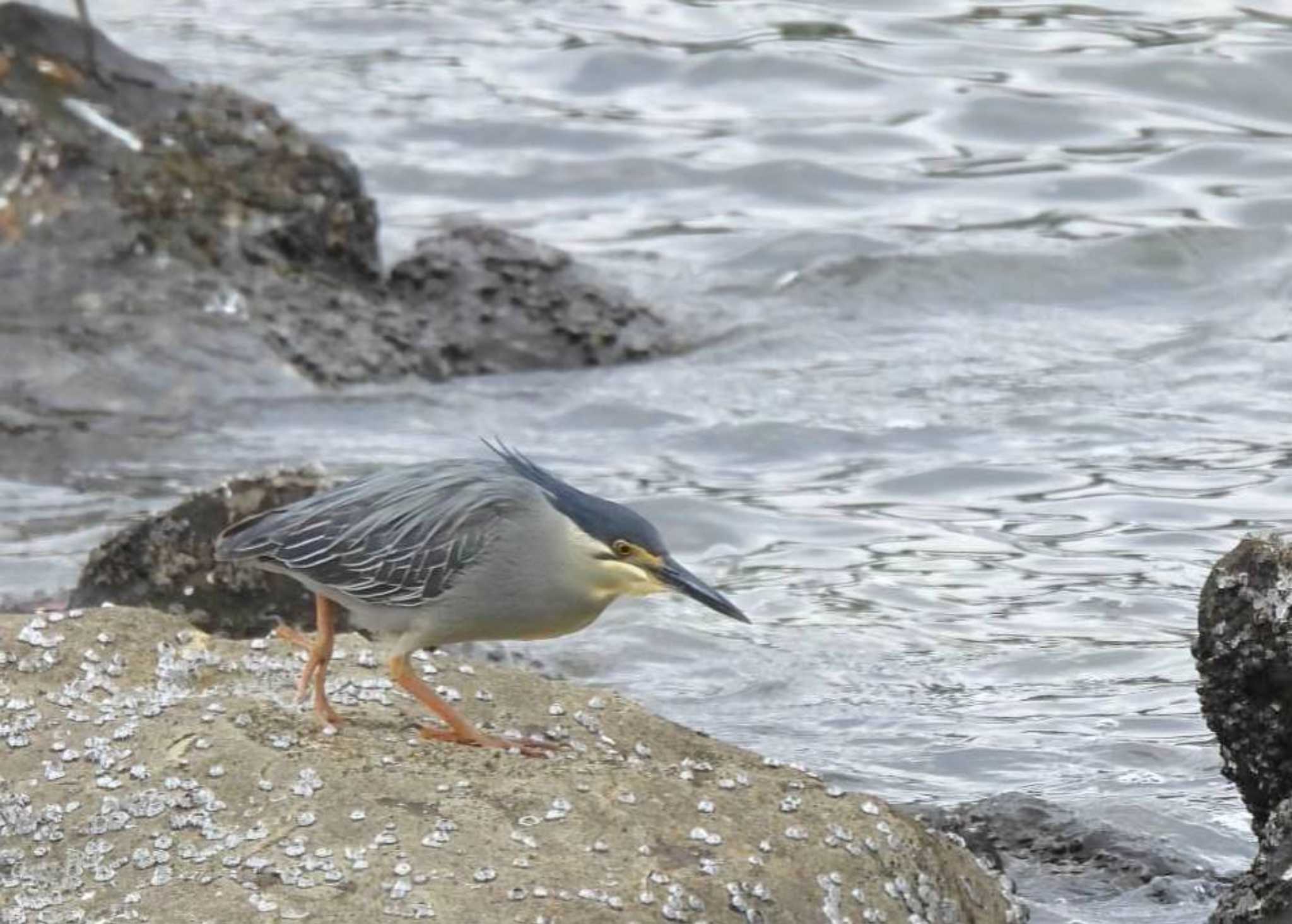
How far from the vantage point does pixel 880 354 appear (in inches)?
476

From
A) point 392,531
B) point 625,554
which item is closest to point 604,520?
point 625,554

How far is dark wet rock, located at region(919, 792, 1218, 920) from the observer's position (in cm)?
609

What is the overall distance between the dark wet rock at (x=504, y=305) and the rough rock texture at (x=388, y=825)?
6173 millimetres

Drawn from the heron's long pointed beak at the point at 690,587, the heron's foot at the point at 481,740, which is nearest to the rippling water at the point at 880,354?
the heron's long pointed beak at the point at 690,587

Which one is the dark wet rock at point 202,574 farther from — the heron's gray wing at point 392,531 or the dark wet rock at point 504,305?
the dark wet rock at point 504,305

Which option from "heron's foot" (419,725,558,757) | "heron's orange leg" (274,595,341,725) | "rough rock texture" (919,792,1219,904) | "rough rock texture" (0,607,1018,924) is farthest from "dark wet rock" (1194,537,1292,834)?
"heron's orange leg" (274,595,341,725)

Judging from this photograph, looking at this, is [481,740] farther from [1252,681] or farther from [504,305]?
[504,305]

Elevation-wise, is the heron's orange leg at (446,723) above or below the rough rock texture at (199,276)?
above

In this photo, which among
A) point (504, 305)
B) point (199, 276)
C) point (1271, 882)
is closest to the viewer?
point (1271, 882)

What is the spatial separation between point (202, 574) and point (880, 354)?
5334 mm

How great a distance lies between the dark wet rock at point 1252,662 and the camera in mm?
5270

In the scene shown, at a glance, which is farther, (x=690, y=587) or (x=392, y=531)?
(x=392, y=531)

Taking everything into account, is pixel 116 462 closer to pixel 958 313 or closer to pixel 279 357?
pixel 279 357

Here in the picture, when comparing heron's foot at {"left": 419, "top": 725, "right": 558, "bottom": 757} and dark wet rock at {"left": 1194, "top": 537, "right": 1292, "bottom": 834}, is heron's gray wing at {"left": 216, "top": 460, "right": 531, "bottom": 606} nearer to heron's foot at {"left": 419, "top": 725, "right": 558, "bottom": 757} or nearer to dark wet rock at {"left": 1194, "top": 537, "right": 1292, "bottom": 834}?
heron's foot at {"left": 419, "top": 725, "right": 558, "bottom": 757}
